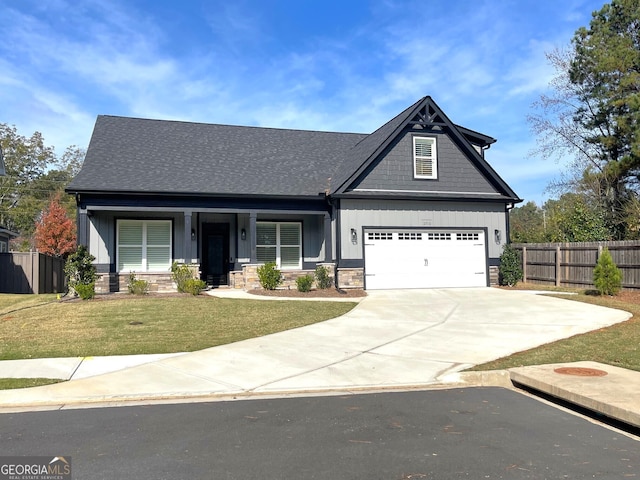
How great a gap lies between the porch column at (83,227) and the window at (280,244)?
6.43 meters

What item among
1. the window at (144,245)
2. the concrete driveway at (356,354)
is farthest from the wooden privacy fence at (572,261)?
the window at (144,245)

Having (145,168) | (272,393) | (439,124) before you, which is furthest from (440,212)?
(272,393)

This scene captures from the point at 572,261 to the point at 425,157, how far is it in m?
6.75

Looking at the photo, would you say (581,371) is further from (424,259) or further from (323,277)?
(424,259)

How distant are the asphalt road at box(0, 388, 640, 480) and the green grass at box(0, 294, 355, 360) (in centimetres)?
361

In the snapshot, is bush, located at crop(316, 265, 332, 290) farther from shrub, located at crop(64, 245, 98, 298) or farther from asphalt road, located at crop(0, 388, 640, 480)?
asphalt road, located at crop(0, 388, 640, 480)

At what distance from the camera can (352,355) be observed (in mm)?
8727

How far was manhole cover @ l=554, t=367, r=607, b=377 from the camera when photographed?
681 cm

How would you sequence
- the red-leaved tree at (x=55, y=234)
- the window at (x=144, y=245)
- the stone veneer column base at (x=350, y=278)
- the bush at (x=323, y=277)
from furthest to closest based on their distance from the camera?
the red-leaved tree at (x=55, y=234) → the window at (x=144, y=245) → the stone veneer column base at (x=350, y=278) → the bush at (x=323, y=277)

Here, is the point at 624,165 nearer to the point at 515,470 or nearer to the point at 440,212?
the point at 440,212

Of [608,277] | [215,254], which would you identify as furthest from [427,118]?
[215,254]

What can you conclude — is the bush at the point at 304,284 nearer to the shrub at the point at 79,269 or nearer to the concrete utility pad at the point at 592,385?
the shrub at the point at 79,269

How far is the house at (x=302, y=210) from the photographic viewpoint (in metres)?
18.7

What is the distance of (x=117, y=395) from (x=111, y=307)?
7.76m
